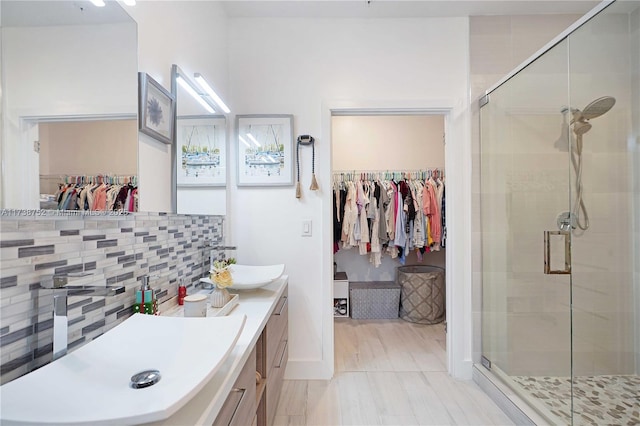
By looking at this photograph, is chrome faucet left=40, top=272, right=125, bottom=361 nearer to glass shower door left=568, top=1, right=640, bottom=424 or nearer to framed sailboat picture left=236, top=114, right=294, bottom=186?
framed sailboat picture left=236, top=114, right=294, bottom=186

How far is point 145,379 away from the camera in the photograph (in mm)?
708

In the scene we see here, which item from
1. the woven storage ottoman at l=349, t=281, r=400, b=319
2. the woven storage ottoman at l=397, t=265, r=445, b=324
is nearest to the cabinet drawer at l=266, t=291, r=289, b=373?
the woven storage ottoman at l=349, t=281, r=400, b=319

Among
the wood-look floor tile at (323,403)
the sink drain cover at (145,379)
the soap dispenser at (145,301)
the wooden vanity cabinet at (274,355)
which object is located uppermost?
the soap dispenser at (145,301)

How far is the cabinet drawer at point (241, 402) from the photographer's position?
0.78 meters

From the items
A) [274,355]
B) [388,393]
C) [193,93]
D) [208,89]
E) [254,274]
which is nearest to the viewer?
[274,355]

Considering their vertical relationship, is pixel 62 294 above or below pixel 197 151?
below

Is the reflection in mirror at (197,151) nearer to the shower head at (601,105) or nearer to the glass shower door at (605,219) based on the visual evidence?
the glass shower door at (605,219)

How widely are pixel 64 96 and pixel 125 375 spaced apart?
0.77 m

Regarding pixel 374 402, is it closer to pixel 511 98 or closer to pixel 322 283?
pixel 322 283

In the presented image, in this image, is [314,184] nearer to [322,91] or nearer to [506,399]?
[322,91]

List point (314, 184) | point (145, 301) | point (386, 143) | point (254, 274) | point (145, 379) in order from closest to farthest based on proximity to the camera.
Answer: point (145, 379) < point (145, 301) < point (254, 274) < point (314, 184) < point (386, 143)

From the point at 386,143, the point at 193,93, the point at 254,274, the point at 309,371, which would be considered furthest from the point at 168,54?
the point at 386,143

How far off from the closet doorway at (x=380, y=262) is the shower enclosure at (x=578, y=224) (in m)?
0.68

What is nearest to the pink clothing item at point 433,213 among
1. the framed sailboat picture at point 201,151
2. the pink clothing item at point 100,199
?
the framed sailboat picture at point 201,151
